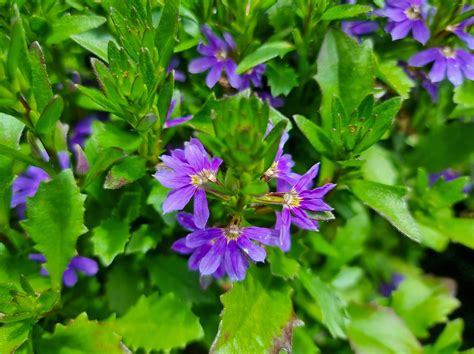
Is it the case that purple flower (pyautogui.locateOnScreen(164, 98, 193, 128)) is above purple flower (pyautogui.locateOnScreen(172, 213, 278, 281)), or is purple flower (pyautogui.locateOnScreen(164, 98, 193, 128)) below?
above

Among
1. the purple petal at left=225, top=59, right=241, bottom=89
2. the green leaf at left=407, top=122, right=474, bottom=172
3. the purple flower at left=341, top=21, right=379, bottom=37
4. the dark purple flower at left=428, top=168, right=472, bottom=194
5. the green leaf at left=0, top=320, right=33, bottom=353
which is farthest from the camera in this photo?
the dark purple flower at left=428, top=168, right=472, bottom=194

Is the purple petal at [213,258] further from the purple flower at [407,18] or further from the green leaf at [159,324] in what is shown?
the purple flower at [407,18]

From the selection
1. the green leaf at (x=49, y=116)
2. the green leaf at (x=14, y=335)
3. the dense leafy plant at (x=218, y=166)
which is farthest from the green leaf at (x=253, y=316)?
the green leaf at (x=49, y=116)

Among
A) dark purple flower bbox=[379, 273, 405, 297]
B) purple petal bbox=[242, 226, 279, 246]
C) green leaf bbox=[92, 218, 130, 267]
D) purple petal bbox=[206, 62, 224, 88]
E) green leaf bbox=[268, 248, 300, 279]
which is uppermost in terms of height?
purple petal bbox=[206, 62, 224, 88]

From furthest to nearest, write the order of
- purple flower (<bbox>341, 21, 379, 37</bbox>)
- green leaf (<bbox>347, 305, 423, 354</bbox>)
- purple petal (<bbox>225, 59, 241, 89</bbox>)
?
green leaf (<bbox>347, 305, 423, 354</bbox>) < purple flower (<bbox>341, 21, 379, 37</bbox>) < purple petal (<bbox>225, 59, 241, 89</bbox>)

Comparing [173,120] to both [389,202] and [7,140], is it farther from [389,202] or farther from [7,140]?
[389,202]

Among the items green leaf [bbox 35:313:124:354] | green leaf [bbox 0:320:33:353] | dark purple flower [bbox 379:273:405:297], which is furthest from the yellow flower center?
dark purple flower [bbox 379:273:405:297]

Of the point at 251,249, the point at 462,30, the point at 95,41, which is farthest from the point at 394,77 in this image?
the point at 95,41

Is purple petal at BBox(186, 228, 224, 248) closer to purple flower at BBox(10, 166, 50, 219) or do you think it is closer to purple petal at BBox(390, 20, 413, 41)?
purple flower at BBox(10, 166, 50, 219)
